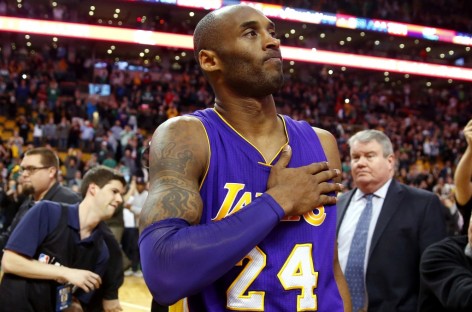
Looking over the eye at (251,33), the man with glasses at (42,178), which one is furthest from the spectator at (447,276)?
the man with glasses at (42,178)

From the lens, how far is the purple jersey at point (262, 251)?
1593 mm

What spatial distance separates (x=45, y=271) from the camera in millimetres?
3074

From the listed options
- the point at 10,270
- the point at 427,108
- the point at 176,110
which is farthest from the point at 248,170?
the point at 427,108

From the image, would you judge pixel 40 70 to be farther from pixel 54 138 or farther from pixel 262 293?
pixel 262 293

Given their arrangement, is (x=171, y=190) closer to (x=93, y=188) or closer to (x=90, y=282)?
(x=90, y=282)

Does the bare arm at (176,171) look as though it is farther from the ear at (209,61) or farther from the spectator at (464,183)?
the spectator at (464,183)

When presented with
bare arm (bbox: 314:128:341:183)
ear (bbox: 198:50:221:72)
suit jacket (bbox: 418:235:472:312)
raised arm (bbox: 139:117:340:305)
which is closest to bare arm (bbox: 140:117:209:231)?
raised arm (bbox: 139:117:340:305)

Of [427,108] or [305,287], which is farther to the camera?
[427,108]

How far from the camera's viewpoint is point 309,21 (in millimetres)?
27266

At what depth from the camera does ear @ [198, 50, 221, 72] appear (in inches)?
69.7

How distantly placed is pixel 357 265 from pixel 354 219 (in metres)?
0.36

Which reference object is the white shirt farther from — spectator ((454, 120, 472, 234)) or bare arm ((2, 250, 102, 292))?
bare arm ((2, 250, 102, 292))

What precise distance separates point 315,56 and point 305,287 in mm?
25627

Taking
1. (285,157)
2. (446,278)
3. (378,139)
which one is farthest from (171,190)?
(378,139)
